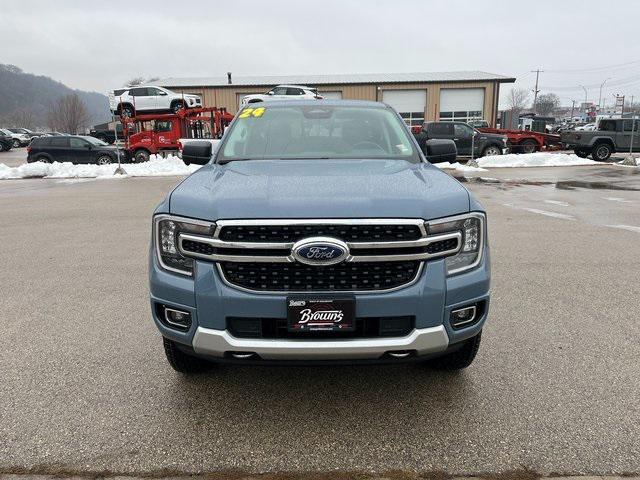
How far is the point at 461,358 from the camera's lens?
10.2 ft

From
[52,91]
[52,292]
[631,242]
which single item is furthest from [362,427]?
[52,91]

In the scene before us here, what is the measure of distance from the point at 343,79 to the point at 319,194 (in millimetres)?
43044

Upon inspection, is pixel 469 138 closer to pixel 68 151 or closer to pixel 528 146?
pixel 528 146

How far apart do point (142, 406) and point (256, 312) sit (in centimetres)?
107

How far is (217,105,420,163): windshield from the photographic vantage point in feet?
12.6

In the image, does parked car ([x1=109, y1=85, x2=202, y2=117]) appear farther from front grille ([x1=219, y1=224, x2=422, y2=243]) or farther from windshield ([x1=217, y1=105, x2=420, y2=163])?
front grille ([x1=219, y1=224, x2=422, y2=243])

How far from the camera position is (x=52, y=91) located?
465 ft

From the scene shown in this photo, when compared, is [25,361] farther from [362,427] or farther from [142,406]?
[362,427]

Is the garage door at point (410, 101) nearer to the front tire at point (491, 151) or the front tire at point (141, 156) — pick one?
the front tire at point (491, 151)

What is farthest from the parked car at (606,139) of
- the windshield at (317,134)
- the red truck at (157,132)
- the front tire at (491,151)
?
the windshield at (317,134)

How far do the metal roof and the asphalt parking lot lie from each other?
125ft

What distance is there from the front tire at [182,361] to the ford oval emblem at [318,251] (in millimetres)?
1038

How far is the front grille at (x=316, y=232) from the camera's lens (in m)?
2.44

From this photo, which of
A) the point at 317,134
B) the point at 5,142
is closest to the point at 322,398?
the point at 317,134
